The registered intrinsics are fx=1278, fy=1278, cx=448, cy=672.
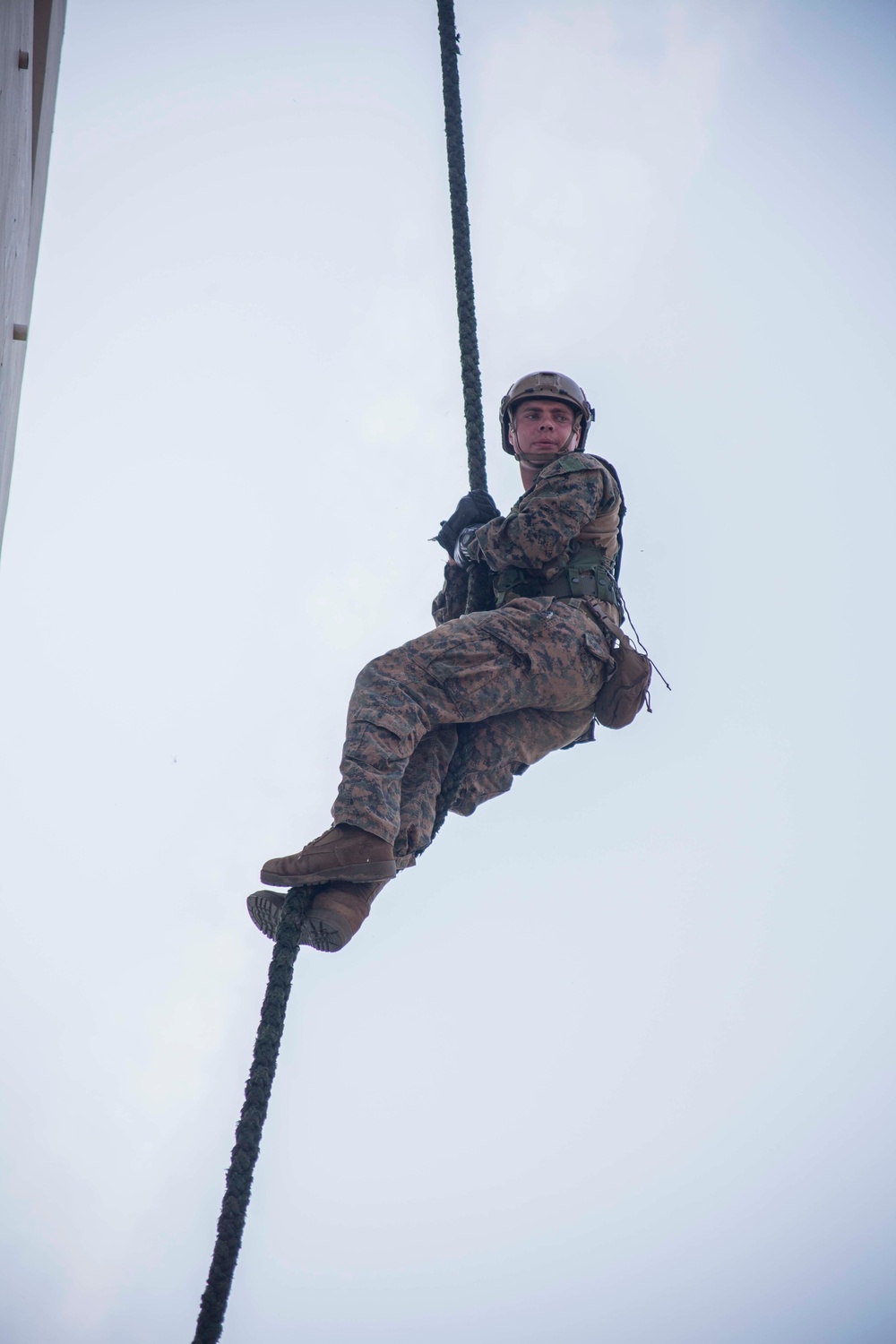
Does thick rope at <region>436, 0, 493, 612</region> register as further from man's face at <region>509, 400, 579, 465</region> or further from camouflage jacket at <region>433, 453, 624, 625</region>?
man's face at <region>509, 400, 579, 465</region>

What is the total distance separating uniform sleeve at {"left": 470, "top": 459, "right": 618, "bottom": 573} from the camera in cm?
590

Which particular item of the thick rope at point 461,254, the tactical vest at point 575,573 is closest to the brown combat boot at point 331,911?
the tactical vest at point 575,573

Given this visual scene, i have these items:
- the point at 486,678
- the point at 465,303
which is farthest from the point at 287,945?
the point at 465,303

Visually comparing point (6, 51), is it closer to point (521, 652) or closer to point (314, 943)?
point (521, 652)

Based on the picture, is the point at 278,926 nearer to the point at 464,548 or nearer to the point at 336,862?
the point at 336,862

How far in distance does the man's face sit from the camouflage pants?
3.39 ft

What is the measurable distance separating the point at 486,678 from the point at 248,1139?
2.14 m

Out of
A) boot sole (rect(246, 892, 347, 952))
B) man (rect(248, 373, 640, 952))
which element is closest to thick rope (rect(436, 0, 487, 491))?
man (rect(248, 373, 640, 952))

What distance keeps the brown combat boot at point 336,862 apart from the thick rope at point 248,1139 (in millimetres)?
184

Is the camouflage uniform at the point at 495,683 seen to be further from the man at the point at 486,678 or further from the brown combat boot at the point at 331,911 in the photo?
the brown combat boot at the point at 331,911

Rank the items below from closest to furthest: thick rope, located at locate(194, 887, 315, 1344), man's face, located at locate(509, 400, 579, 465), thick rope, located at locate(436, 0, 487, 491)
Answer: thick rope, located at locate(194, 887, 315, 1344)
thick rope, located at locate(436, 0, 487, 491)
man's face, located at locate(509, 400, 579, 465)

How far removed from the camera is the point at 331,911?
502 cm

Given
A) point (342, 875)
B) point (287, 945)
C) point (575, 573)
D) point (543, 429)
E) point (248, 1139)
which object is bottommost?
point (248, 1139)

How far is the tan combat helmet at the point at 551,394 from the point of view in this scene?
6.58 m
